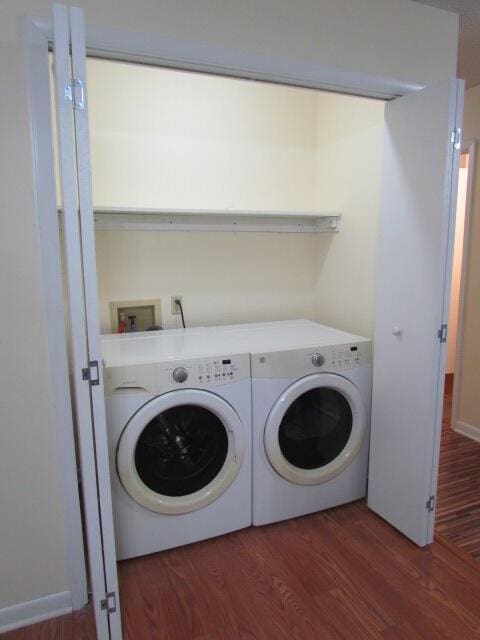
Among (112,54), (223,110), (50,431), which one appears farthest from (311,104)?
(50,431)

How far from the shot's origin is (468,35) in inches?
85.7

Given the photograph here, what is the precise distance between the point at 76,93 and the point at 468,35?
2.09 metres

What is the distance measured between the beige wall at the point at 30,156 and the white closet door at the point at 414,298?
0.26 m

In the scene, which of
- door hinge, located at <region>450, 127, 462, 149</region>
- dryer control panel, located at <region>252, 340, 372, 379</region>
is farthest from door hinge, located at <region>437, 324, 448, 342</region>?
door hinge, located at <region>450, 127, 462, 149</region>

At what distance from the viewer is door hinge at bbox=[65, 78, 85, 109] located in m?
1.07

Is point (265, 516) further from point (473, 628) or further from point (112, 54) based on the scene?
point (112, 54)

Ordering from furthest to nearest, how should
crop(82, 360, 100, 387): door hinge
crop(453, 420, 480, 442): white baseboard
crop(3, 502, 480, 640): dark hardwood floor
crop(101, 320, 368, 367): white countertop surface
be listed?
1. crop(453, 420, 480, 442): white baseboard
2. crop(101, 320, 368, 367): white countertop surface
3. crop(3, 502, 480, 640): dark hardwood floor
4. crop(82, 360, 100, 387): door hinge

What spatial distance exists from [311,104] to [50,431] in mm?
2250

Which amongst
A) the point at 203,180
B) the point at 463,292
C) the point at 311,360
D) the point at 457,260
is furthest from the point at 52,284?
the point at 457,260

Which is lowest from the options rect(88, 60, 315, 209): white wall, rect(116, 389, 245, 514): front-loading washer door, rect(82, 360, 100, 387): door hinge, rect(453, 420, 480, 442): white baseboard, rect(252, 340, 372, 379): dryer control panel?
rect(453, 420, 480, 442): white baseboard

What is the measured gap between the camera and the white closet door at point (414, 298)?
1.64 metres

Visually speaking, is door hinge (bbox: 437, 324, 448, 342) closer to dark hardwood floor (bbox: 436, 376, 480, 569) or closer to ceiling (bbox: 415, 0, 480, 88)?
dark hardwood floor (bbox: 436, 376, 480, 569)

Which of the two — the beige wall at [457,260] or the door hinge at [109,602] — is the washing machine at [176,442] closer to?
the door hinge at [109,602]

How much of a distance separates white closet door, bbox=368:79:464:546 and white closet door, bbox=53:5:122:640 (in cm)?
125
